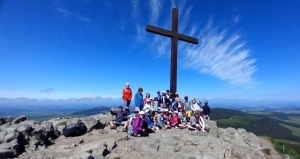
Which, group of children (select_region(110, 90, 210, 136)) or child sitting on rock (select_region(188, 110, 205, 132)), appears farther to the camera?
child sitting on rock (select_region(188, 110, 205, 132))

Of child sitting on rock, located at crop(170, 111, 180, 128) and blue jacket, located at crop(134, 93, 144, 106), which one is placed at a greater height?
blue jacket, located at crop(134, 93, 144, 106)

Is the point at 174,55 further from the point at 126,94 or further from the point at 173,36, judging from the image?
the point at 126,94

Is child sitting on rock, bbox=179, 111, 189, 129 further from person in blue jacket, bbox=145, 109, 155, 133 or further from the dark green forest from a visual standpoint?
the dark green forest

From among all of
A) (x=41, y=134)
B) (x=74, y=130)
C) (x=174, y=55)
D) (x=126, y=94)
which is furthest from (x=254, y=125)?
(x=41, y=134)

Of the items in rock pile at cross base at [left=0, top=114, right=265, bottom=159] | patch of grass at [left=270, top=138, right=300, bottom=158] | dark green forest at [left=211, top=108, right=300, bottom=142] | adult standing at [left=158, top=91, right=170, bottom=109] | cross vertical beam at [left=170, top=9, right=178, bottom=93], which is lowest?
dark green forest at [left=211, top=108, right=300, bottom=142]

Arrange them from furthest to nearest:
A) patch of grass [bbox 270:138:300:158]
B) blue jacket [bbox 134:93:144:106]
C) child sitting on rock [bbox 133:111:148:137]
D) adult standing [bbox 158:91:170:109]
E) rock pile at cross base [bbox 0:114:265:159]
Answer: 1. patch of grass [bbox 270:138:300:158]
2. adult standing [bbox 158:91:170:109]
3. blue jacket [bbox 134:93:144:106]
4. child sitting on rock [bbox 133:111:148:137]
5. rock pile at cross base [bbox 0:114:265:159]

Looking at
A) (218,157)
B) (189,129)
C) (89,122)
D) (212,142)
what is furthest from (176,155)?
(89,122)

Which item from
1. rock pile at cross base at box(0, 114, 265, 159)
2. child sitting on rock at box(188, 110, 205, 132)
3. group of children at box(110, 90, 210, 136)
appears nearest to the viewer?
rock pile at cross base at box(0, 114, 265, 159)

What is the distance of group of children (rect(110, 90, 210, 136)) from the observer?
1040cm

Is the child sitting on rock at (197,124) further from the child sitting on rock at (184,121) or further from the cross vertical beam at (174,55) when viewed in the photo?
the cross vertical beam at (174,55)

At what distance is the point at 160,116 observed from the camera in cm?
1156

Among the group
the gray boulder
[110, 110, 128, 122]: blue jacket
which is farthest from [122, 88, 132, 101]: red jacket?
the gray boulder

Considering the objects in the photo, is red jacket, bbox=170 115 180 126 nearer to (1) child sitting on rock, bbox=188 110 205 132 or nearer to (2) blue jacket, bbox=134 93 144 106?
(1) child sitting on rock, bbox=188 110 205 132

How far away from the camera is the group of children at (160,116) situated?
1040 centimetres
